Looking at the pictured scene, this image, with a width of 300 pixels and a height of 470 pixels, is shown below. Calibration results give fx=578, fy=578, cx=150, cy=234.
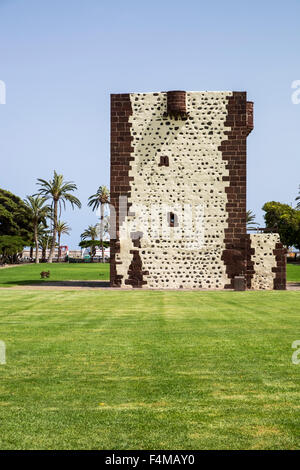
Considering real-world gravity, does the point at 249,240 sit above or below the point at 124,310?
above

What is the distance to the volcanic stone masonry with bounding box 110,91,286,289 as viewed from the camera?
85.4ft

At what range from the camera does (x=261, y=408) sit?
5.45 m

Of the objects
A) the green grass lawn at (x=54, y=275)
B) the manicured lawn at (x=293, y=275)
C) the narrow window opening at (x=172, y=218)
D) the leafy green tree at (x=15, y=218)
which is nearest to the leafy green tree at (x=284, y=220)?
the manicured lawn at (x=293, y=275)

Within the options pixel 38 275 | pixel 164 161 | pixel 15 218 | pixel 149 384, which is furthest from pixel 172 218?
pixel 15 218

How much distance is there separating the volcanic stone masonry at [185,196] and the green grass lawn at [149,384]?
13.7 m

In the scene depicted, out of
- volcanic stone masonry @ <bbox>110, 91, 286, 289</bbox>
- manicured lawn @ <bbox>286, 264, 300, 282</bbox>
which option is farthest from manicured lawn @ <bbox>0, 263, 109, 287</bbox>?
manicured lawn @ <bbox>286, 264, 300, 282</bbox>

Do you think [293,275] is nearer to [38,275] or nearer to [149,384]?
[38,275]

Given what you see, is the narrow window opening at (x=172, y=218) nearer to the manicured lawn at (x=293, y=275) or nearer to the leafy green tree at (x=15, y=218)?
the manicured lawn at (x=293, y=275)

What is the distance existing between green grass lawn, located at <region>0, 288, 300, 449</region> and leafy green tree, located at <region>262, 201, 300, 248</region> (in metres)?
44.3

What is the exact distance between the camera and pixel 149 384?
641cm

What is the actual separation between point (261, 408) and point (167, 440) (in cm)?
128

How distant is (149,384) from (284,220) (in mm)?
65864
